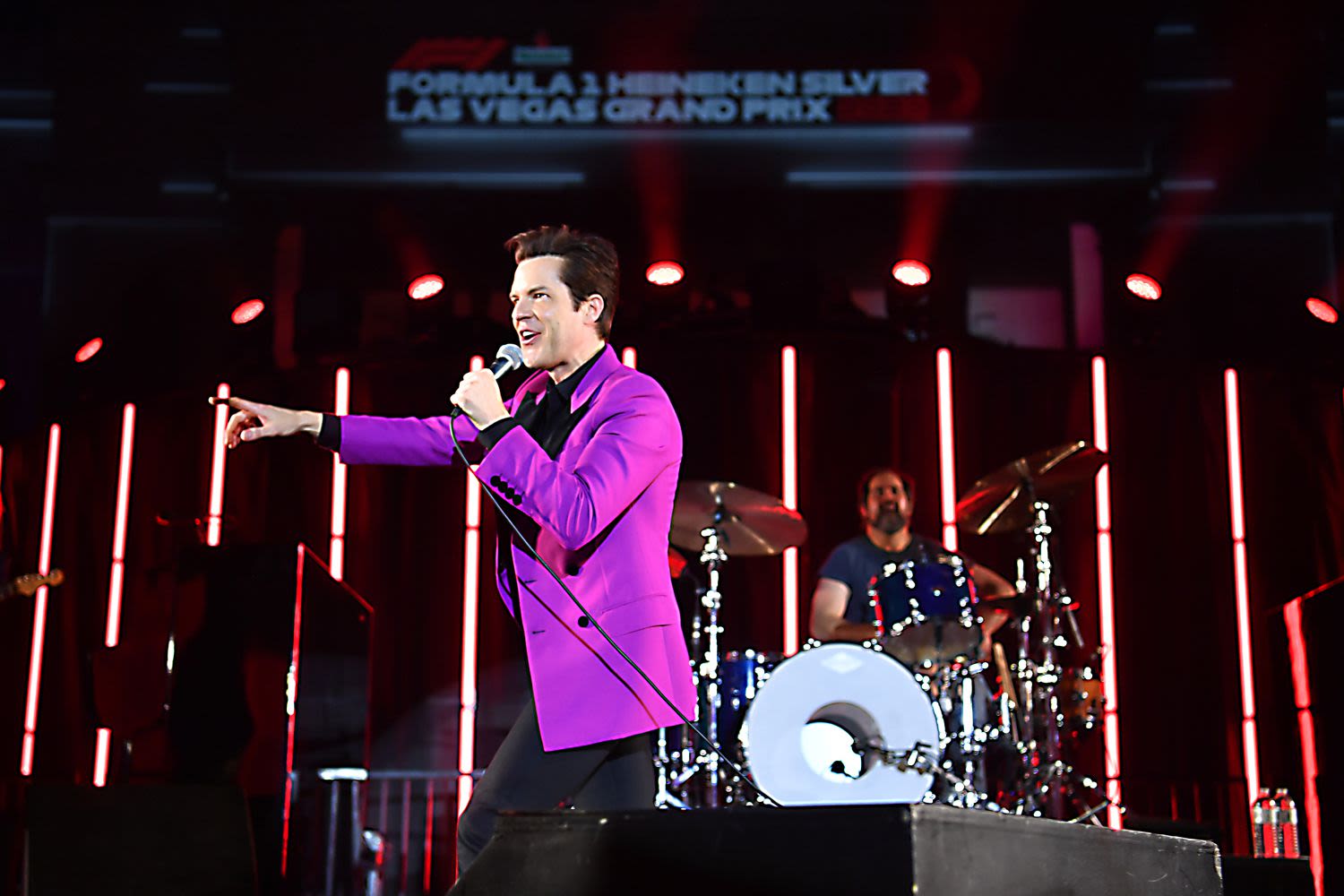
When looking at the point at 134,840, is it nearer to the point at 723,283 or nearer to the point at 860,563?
the point at 860,563

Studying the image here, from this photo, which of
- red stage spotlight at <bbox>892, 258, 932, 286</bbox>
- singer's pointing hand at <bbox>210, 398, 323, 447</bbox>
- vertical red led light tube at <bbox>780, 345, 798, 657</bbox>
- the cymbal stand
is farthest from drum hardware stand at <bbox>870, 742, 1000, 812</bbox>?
singer's pointing hand at <bbox>210, 398, 323, 447</bbox>

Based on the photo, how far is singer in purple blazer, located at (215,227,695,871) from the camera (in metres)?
2.29

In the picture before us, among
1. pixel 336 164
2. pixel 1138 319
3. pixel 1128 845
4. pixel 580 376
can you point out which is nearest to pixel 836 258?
pixel 1138 319

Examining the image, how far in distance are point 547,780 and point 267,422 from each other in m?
0.81

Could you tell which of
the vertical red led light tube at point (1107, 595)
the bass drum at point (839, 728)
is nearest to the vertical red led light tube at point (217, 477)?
the bass drum at point (839, 728)

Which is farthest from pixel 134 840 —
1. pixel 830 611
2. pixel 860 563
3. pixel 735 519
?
pixel 860 563

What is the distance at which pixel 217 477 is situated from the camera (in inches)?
308

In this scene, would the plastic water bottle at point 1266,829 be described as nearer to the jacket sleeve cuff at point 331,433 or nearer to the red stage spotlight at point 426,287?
the jacket sleeve cuff at point 331,433

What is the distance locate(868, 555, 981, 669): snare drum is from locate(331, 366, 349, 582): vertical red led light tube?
2992 millimetres

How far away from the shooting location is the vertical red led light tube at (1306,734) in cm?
500

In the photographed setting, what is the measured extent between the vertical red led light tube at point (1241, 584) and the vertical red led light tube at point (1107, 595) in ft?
2.01

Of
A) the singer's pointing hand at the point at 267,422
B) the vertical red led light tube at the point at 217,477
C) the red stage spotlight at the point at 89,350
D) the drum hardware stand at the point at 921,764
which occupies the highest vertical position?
the red stage spotlight at the point at 89,350

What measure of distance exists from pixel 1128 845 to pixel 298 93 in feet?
24.2

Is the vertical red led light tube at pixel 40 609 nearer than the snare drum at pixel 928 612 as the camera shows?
No
